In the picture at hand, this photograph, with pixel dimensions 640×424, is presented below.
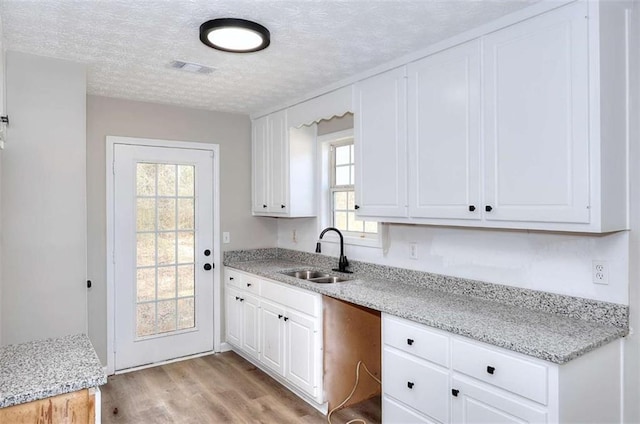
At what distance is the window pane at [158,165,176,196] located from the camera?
3.88 meters

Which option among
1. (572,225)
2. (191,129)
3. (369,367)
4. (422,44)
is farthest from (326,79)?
(369,367)

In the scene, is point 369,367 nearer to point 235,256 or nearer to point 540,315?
point 540,315

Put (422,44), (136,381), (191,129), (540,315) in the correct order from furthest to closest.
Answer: (191,129)
(136,381)
(422,44)
(540,315)

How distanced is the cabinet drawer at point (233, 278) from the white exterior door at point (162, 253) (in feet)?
0.47

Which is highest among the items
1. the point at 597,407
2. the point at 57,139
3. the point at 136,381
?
the point at 57,139

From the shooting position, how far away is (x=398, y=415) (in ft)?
7.76

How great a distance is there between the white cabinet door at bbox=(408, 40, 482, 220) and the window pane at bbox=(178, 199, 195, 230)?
2253 millimetres

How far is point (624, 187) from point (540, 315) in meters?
0.73

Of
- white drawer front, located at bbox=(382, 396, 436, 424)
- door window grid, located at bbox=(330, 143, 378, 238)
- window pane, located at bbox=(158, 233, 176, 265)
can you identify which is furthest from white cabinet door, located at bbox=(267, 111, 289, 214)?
white drawer front, located at bbox=(382, 396, 436, 424)

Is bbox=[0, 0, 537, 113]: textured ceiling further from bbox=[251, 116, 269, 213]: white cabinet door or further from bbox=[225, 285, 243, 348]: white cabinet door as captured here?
bbox=[225, 285, 243, 348]: white cabinet door

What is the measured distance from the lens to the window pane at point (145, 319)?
381 cm

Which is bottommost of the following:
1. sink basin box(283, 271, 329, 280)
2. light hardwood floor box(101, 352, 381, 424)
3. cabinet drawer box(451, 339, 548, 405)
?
light hardwood floor box(101, 352, 381, 424)

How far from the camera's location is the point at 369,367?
3201 millimetres

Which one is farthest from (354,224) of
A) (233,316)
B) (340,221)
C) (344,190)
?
(233,316)
